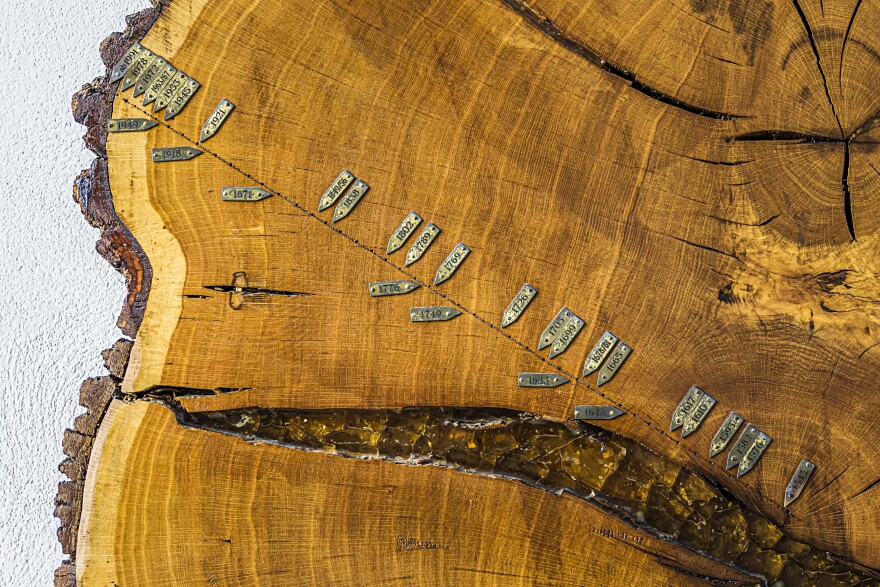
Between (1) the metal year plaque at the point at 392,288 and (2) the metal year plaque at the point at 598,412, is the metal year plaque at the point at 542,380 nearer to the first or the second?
(2) the metal year plaque at the point at 598,412

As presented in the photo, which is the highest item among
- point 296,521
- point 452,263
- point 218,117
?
point 218,117

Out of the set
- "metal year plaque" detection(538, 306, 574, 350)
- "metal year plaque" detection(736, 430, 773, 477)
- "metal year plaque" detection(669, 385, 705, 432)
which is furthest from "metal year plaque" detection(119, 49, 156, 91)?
"metal year plaque" detection(736, 430, 773, 477)

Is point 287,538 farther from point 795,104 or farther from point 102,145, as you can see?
point 795,104

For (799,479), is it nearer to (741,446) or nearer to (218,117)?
(741,446)

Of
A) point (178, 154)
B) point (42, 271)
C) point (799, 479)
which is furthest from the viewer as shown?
point (42, 271)

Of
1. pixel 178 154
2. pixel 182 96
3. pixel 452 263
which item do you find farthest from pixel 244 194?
pixel 452 263

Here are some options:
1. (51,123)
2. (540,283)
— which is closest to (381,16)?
(540,283)
